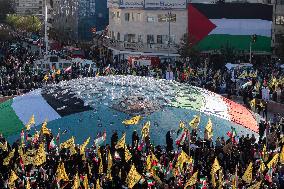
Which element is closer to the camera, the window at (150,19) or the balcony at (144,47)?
the balcony at (144,47)

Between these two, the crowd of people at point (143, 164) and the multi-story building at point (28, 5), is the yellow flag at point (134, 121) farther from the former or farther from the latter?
the multi-story building at point (28, 5)

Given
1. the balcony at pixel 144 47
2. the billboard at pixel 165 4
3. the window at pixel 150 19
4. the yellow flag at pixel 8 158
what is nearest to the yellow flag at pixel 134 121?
the yellow flag at pixel 8 158

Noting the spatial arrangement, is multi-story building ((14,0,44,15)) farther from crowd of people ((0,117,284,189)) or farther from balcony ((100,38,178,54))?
crowd of people ((0,117,284,189))

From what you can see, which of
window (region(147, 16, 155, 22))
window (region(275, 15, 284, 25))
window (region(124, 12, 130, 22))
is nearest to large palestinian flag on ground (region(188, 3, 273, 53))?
window (region(275, 15, 284, 25))

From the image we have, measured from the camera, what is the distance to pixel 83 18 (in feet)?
296

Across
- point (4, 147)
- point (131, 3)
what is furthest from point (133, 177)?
point (131, 3)

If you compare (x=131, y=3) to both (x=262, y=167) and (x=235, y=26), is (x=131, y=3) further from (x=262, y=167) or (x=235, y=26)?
(x=262, y=167)

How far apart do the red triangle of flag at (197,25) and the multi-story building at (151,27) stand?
71 centimetres

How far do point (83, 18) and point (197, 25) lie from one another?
36137mm

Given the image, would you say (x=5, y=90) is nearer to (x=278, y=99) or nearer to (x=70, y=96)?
(x=70, y=96)

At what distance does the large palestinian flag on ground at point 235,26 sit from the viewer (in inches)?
2206

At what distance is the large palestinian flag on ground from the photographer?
184 feet

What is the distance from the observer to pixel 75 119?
27.0 metres

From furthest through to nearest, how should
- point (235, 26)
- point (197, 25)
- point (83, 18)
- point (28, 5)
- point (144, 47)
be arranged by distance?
1. point (28, 5)
2. point (83, 18)
3. point (144, 47)
4. point (197, 25)
5. point (235, 26)
